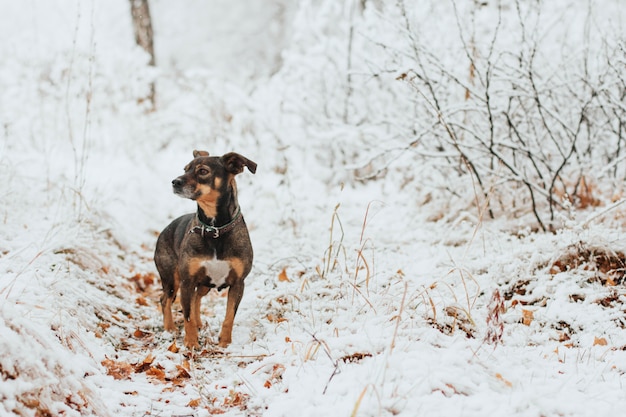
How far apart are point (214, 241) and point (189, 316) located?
24.0 inches

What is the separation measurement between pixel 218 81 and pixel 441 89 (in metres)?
5.04

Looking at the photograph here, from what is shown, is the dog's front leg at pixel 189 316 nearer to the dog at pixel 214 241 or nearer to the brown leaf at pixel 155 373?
the dog at pixel 214 241

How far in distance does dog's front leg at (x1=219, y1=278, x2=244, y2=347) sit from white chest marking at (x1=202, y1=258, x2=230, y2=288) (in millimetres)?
116

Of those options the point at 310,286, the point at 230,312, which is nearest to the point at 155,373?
the point at 230,312

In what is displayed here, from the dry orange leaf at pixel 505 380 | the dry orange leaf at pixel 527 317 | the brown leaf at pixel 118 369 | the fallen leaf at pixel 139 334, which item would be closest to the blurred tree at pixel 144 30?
the fallen leaf at pixel 139 334

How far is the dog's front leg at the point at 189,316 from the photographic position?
442 centimetres

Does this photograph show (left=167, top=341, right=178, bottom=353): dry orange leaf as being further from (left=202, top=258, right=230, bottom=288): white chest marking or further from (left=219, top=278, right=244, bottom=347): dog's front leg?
(left=202, top=258, right=230, bottom=288): white chest marking

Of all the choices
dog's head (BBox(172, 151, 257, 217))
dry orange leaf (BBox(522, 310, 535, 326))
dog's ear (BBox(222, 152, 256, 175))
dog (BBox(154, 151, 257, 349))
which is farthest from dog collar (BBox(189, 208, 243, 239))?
dry orange leaf (BBox(522, 310, 535, 326))

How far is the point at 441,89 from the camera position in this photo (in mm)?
7078

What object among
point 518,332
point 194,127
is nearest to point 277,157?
point 194,127

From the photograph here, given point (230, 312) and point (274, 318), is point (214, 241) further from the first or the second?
point (274, 318)

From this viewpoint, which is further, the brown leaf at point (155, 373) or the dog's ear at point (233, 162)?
the dog's ear at point (233, 162)

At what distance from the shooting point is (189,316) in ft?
14.6

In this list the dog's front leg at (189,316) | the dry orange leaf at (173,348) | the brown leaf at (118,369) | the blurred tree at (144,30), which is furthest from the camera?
the blurred tree at (144,30)
